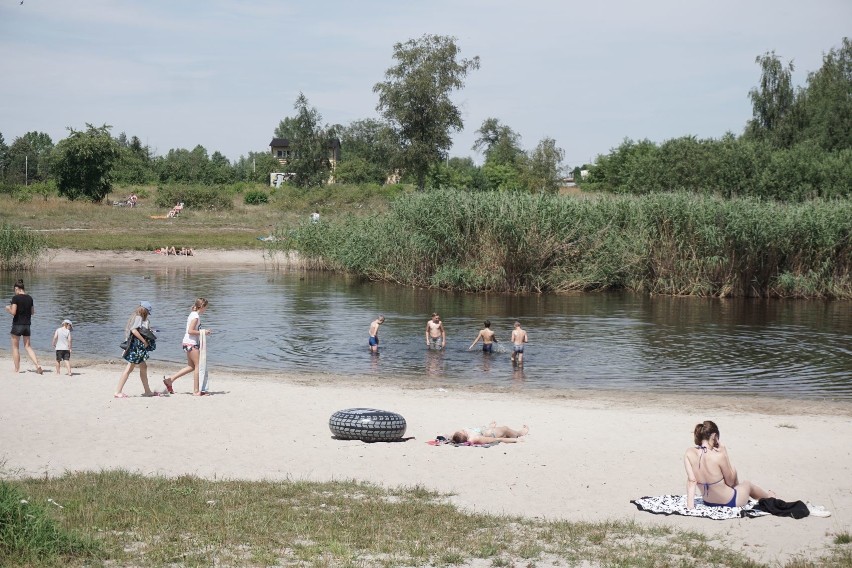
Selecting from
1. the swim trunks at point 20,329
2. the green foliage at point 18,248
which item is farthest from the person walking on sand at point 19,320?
the green foliage at point 18,248

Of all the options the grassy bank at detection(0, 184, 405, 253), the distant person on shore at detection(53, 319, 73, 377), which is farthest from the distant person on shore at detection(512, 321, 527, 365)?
the grassy bank at detection(0, 184, 405, 253)

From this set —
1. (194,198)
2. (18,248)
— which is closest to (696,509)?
(18,248)

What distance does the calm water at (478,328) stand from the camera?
24.7 metres

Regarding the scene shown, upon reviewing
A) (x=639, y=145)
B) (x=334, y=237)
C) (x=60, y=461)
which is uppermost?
(x=639, y=145)

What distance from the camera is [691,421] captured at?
1786 centimetres

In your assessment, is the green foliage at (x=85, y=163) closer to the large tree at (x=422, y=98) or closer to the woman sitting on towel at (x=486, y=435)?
the large tree at (x=422, y=98)

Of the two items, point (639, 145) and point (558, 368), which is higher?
point (639, 145)

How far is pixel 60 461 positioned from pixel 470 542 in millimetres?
6932

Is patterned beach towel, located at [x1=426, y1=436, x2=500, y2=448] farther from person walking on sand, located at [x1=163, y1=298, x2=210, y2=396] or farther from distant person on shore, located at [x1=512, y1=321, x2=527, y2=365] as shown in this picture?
distant person on shore, located at [x1=512, y1=321, x2=527, y2=365]

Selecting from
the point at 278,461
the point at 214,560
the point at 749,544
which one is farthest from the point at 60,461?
the point at 749,544

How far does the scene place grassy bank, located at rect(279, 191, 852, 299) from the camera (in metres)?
42.1

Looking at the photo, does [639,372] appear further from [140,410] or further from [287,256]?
[287,256]

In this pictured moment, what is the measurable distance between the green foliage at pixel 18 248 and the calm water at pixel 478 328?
259cm

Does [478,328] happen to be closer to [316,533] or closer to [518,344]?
[518,344]
